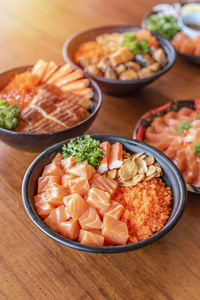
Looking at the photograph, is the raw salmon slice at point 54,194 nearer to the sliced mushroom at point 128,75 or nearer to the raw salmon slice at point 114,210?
the raw salmon slice at point 114,210

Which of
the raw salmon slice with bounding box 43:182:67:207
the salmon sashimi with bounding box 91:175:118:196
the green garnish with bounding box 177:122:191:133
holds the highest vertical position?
the raw salmon slice with bounding box 43:182:67:207

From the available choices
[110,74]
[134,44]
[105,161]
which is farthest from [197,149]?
[134,44]

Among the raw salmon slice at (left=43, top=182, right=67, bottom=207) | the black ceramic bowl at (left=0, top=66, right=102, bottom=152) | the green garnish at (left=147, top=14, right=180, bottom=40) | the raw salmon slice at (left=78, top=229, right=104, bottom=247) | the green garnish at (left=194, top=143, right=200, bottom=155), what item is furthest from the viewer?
the green garnish at (left=147, top=14, right=180, bottom=40)

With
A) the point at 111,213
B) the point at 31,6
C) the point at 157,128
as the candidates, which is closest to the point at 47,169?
the point at 111,213

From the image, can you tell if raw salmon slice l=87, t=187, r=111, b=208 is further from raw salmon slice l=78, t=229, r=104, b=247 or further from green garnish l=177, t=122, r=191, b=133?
green garnish l=177, t=122, r=191, b=133

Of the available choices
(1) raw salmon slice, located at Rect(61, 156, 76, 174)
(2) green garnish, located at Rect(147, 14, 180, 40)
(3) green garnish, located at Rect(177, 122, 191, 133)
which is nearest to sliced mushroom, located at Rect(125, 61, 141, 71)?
(3) green garnish, located at Rect(177, 122, 191, 133)

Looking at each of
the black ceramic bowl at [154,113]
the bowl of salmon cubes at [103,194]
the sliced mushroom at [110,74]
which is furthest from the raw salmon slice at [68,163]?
the sliced mushroom at [110,74]

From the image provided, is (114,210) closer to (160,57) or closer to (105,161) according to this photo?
(105,161)
